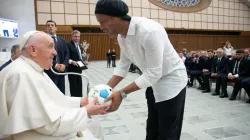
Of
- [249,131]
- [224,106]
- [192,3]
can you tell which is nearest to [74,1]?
[192,3]

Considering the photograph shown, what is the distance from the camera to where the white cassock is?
122cm

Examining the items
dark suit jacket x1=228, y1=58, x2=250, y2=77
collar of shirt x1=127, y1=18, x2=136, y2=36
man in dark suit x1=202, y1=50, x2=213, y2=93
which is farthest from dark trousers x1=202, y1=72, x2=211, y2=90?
collar of shirt x1=127, y1=18, x2=136, y2=36

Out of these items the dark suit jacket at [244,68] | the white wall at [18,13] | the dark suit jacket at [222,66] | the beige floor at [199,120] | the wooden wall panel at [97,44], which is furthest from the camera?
the wooden wall panel at [97,44]

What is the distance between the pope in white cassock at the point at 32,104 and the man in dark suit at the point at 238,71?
16.4 ft

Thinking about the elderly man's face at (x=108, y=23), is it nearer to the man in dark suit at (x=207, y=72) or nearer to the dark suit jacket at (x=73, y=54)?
the dark suit jacket at (x=73, y=54)

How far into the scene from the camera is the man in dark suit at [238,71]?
525 centimetres

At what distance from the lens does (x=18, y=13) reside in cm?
952

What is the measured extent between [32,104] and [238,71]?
18.9 feet

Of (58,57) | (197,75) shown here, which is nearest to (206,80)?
(197,75)

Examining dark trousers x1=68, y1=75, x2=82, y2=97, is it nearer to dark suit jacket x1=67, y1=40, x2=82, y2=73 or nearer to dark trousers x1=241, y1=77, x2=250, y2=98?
dark suit jacket x1=67, y1=40, x2=82, y2=73

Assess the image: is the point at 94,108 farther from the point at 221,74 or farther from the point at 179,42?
the point at 179,42

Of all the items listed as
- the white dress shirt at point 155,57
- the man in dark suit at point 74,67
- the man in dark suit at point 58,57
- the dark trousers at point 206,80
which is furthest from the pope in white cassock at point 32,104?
the dark trousers at point 206,80

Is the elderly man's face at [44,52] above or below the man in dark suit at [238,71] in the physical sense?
above

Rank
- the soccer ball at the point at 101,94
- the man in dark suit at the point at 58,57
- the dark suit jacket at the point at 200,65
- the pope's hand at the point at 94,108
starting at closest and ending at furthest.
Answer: the pope's hand at the point at 94,108 → the soccer ball at the point at 101,94 → the man in dark suit at the point at 58,57 → the dark suit jacket at the point at 200,65
